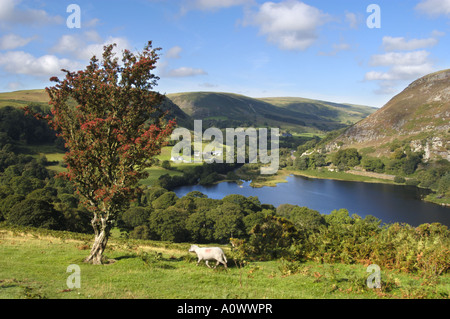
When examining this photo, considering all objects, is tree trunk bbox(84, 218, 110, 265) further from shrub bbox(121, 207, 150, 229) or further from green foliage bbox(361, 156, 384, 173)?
green foliage bbox(361, 156, 384, 173)

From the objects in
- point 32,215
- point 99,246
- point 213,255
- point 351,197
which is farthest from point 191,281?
point 351,197

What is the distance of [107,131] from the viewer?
642 inches

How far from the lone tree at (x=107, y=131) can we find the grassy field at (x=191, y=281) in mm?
2576

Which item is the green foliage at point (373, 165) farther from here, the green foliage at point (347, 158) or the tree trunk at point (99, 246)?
the tree trunk at point (99, 246)

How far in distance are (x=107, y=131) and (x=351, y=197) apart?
122173mm

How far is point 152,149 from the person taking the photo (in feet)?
50.7

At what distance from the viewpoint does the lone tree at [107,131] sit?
15602 millimetres

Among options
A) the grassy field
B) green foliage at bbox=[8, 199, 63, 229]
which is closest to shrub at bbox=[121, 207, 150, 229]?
green foliage at bbox=[8, 199, 63, 229]

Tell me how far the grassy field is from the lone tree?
2.58 meters

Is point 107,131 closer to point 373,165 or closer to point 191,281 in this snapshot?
point 191,281

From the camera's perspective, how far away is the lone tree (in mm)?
15602
